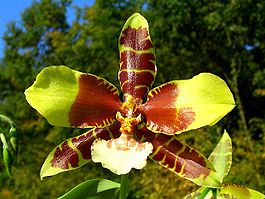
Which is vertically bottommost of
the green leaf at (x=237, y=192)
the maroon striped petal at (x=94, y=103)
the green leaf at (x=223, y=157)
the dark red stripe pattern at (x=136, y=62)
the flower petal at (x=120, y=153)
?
the green leaf at (x=237, y=192)

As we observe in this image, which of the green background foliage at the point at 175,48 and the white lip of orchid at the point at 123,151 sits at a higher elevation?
the green background foliage at the point at 175,48

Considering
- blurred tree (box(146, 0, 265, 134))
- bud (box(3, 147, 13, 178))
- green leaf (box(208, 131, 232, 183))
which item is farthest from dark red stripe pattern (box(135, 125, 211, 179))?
blurred tree (box(146, 0, 265, 134))

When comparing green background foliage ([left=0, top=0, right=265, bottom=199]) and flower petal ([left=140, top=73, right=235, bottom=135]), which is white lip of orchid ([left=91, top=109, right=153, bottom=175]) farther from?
green background foliage ([left=0, top=0, right=265, bottom=199])

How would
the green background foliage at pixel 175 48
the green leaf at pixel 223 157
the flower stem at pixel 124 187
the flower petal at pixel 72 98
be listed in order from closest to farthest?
the flower stem at pixel 124 187 < the flower petal at pixel 72 98 < the green leaf at pixel 223 157 < the green background foliage at pixel 175 48

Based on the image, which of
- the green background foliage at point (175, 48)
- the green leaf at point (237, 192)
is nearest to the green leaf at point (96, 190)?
the green leaf at point (237, 192)

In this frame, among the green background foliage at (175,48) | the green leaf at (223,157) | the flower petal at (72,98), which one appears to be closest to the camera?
the flower petal at (72,98)

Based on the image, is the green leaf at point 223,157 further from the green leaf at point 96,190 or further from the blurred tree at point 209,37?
the blurred tree at point 209,37

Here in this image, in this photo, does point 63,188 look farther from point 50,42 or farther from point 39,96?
point 50,42
